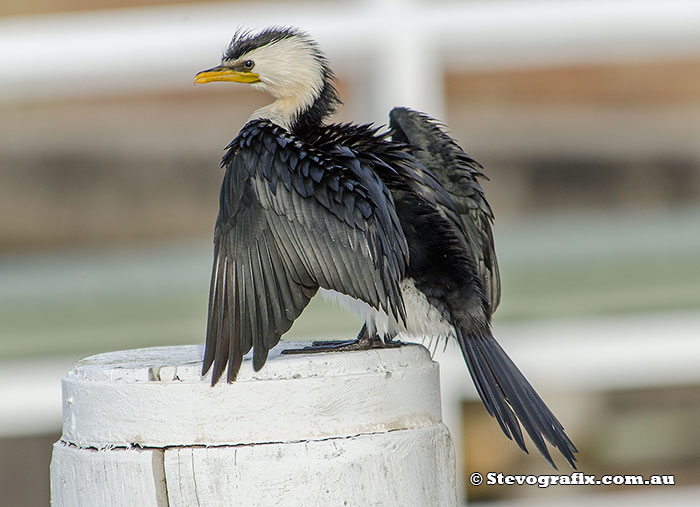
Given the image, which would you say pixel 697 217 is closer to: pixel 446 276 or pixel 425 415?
pixel 446 276

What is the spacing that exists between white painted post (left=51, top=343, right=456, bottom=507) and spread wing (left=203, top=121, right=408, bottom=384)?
290 millimetres

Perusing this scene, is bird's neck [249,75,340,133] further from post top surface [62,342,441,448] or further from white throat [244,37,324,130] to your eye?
post top surface [62,342,441,448]

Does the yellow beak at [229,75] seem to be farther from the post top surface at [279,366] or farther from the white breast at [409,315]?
the post top surface at [279,366]

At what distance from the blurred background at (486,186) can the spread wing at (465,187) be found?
8.10 ft

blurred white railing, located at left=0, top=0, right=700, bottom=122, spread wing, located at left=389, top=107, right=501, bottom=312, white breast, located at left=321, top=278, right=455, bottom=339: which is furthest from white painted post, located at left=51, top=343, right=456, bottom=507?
blurred white railing, located at left=0, top=0, right=700, bottom=122

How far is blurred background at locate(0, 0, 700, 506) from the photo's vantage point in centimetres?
581

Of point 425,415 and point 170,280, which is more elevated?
point 170,280

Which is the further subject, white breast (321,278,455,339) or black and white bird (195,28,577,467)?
white breast (321,278,455,339)

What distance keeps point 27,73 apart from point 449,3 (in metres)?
2.58

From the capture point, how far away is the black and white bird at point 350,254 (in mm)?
2443

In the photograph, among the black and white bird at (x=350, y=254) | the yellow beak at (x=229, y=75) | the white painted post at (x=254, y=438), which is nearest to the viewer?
the white painted post at (x=254, y=438)

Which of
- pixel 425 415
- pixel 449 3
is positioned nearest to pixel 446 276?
pixel 425 415

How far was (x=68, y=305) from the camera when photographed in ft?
19.7

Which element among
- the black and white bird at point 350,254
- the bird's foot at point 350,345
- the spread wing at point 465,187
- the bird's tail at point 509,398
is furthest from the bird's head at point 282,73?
the bird's tail at point 509,398
